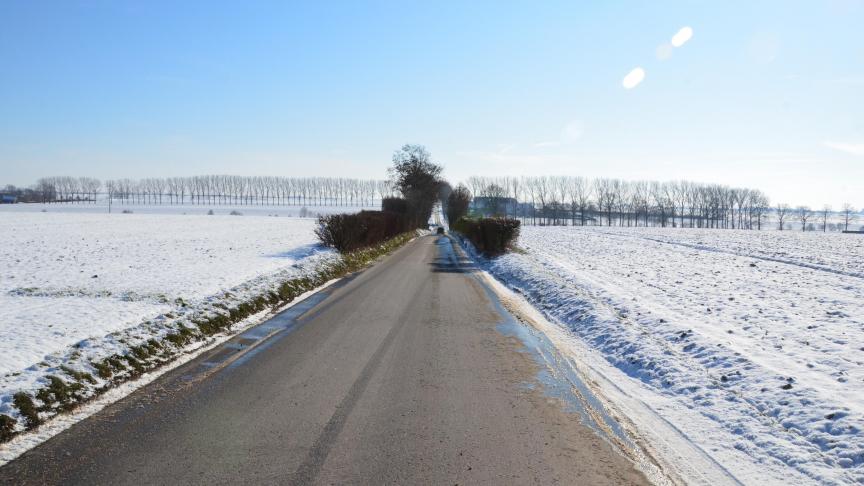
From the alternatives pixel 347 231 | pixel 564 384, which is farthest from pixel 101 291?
pixel 347 231

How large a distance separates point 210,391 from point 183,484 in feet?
8.02

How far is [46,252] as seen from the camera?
22.4 meters

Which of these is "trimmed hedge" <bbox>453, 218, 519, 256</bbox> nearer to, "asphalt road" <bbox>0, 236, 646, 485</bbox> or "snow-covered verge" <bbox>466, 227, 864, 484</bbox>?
"snow-covered verge" <bbox>466, 227, 864, 484</bbox>

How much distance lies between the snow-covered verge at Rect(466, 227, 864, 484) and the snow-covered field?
7164 mm

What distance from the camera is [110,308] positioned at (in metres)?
10.6

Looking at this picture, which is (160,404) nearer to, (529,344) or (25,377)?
(25,377)

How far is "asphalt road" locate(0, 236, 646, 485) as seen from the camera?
4305mm

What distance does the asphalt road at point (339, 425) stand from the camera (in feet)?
14.1

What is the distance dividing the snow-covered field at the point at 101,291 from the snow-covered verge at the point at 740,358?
7164mm

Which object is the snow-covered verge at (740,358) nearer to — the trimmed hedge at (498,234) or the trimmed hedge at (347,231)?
the trimmed hedge at (498,234)

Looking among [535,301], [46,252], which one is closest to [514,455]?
[535,301]

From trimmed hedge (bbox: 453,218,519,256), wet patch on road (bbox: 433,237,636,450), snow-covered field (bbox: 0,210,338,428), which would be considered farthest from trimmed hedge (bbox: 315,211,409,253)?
wet patch on road (bbox: 433,237,636,450)

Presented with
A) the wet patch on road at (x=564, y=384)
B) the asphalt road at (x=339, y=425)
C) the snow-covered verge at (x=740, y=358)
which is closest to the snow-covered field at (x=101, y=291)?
the asphalt road at (x=339, y=425)

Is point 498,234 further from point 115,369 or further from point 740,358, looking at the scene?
point 115,369
